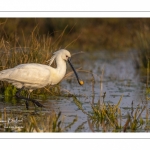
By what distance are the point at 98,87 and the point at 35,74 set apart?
3242 mm

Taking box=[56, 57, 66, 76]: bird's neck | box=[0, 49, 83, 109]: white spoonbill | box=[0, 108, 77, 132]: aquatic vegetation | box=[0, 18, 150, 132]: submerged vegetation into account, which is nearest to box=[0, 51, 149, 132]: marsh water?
box=[0, 18, 150, 132]: submerged vegetation

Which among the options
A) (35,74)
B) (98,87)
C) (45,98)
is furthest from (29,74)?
(98,87)

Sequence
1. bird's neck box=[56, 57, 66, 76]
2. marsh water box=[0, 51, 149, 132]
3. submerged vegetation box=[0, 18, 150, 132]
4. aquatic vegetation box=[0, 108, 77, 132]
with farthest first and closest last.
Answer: bird's neck box=[56, 57, 66, 76] < marsh water box=[0, 51, 149, 132] < submerged vegetation box=[0, 18, 150, 132] < aquatic vegetation box=[0, 108, 77, 132]

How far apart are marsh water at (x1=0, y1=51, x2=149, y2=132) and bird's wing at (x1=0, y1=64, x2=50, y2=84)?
539 mm

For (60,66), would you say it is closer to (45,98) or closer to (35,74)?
(35,74)

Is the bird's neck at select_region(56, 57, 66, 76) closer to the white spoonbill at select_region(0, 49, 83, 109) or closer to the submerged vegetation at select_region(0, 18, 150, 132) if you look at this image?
the white spoonbill at select_region(0, 49, 83, 109)

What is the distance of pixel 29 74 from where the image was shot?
927 cm

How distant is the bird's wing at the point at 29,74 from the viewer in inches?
364

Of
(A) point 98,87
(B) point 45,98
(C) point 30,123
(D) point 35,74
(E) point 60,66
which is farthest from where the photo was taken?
(A) point 98,87

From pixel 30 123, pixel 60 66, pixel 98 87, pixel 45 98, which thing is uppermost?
pixel 60 66

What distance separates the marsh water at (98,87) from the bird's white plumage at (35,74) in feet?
1.58

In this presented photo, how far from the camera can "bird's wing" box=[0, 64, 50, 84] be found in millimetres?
9234

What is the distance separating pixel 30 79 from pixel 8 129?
206 centimetres

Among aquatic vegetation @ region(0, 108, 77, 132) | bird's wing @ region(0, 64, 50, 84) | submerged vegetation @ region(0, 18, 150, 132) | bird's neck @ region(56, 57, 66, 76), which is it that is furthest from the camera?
bird's neck @ region(56, 57, 66, 76)
